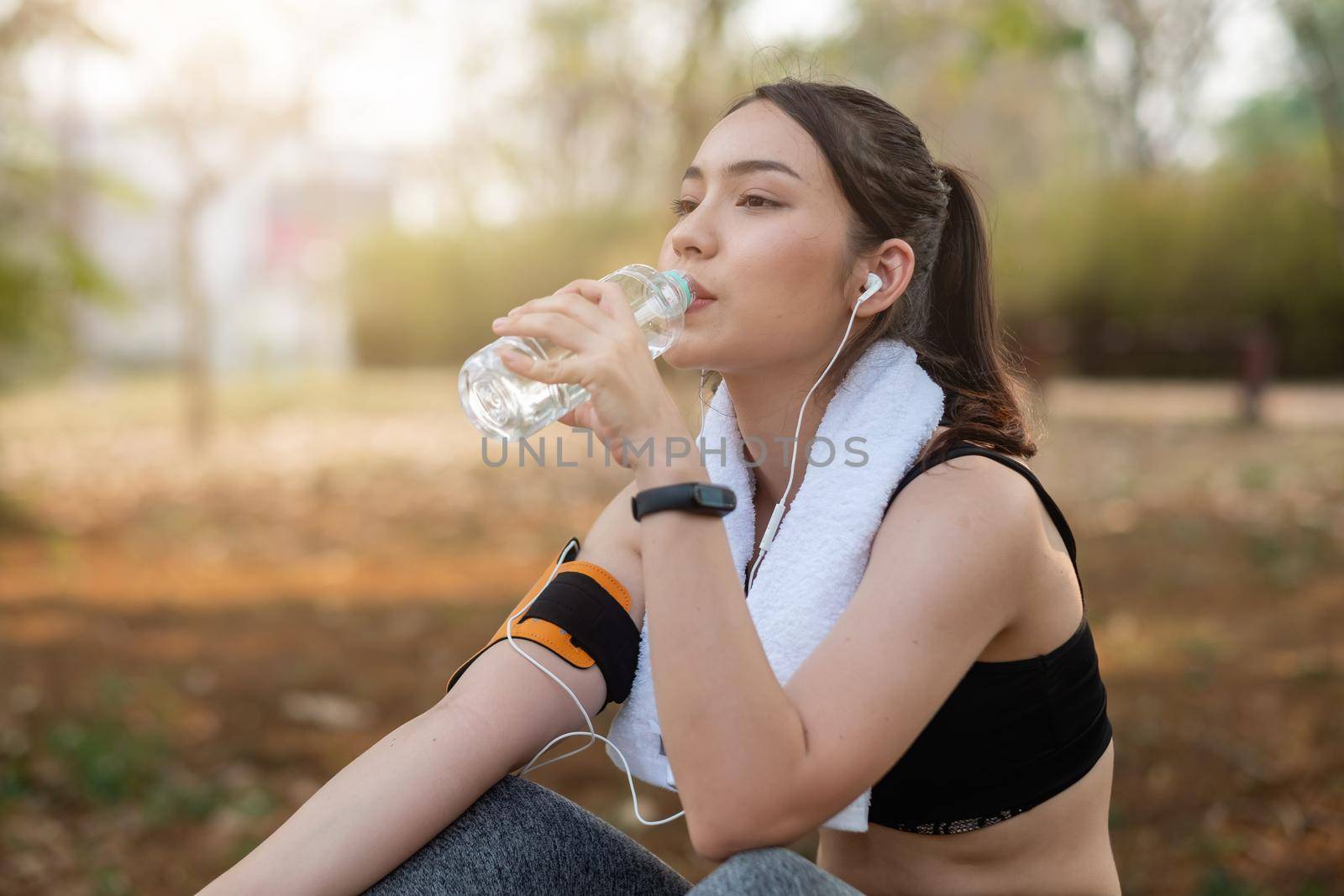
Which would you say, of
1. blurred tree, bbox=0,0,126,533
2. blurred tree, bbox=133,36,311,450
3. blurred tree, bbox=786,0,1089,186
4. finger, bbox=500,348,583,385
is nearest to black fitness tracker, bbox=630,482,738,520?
finger, bbox=500,348,583,385

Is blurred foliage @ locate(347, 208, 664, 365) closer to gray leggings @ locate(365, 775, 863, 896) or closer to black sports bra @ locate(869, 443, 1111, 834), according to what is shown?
gray leggings @ locate(365, 775, 863, 896)

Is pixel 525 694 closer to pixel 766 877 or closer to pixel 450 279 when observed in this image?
pixel 766 877

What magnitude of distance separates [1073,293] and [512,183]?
9.75m

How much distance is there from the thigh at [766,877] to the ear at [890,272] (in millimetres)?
840

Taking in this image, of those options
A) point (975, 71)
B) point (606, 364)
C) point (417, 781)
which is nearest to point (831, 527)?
point (606, 364)

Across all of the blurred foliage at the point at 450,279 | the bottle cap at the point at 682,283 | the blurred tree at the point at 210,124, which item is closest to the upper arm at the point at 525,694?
the bottle cap at the point at 682,283

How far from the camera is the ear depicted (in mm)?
1953

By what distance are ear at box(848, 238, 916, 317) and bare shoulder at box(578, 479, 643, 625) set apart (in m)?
0.48

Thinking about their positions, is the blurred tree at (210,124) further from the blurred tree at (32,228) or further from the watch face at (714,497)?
the watch face at (714,497)

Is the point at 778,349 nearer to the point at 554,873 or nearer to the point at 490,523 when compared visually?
the point at 554,873

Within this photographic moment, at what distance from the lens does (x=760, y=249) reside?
6.15 feet

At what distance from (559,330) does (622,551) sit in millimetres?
553

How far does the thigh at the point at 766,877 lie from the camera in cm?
150

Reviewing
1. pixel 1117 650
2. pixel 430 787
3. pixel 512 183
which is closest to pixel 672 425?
pixel 430 787
